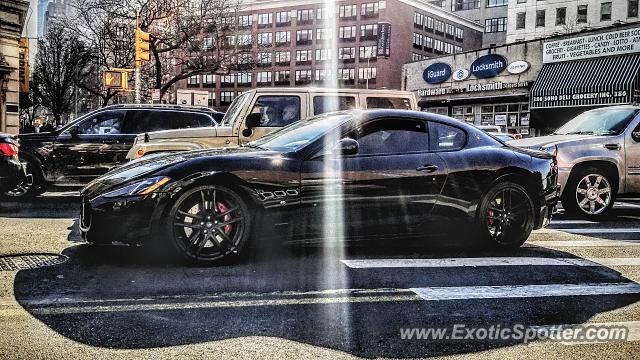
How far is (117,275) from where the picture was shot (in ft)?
16.1

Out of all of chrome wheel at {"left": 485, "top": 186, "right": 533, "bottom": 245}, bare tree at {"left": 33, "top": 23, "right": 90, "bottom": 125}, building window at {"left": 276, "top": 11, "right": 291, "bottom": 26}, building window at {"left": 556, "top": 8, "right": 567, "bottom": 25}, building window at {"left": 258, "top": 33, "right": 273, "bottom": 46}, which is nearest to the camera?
chrome wheel at {"left": 485, "top": 186, "right": 533, "bottom": 245}

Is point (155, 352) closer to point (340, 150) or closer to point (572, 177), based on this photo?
point (340, 150)

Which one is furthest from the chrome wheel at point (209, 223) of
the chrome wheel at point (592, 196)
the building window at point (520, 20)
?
the building window at point (520, 20)

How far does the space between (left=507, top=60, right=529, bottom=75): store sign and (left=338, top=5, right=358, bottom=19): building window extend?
48525 mm

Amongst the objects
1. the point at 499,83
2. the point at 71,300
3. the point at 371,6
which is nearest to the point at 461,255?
the point at 71,300

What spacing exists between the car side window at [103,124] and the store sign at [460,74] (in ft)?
117

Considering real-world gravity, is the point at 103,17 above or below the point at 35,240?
above

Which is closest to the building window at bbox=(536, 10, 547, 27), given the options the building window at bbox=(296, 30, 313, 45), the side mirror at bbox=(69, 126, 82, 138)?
the building window at bbox=(296, 30, 313, 45)

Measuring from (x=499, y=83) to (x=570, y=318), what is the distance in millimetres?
39278

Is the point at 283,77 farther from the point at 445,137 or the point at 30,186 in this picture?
the point at 445,137

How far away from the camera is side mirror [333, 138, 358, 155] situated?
5.68m

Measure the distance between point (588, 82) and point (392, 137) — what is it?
105 feet

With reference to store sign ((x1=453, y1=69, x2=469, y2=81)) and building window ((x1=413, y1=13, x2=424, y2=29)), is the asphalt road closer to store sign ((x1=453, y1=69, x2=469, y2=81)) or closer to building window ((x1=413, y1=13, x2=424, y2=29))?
store sign ((x1=453, y1=69, x2=469, y2=81))

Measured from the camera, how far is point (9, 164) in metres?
10.3
